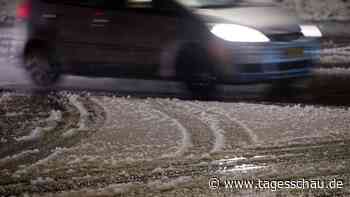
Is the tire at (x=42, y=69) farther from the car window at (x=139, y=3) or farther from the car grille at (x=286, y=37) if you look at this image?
the car grille at (x=286, y=37)

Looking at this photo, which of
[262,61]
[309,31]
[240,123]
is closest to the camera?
[240,123]

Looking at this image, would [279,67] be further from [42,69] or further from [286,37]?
[42,69]

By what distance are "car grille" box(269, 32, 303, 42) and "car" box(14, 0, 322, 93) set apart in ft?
0.04

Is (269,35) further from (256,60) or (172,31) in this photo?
(172,31)

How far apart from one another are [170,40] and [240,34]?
102cm

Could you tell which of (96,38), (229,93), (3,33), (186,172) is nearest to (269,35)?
(229,93)

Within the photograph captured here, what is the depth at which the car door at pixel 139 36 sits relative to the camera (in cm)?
954

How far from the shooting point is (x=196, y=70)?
9.49 metres

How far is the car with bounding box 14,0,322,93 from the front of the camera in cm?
913

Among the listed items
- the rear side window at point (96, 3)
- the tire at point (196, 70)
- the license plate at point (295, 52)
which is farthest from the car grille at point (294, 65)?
the rear side window at point (96, 3)

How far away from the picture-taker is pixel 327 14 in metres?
22.1

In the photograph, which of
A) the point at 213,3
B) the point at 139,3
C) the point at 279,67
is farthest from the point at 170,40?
the point at 279,67

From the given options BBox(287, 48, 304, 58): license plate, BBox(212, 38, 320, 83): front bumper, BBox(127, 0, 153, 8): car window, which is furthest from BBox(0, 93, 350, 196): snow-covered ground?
BBox(127, 0, 153, 8): car window

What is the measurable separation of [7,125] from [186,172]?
2716mm
